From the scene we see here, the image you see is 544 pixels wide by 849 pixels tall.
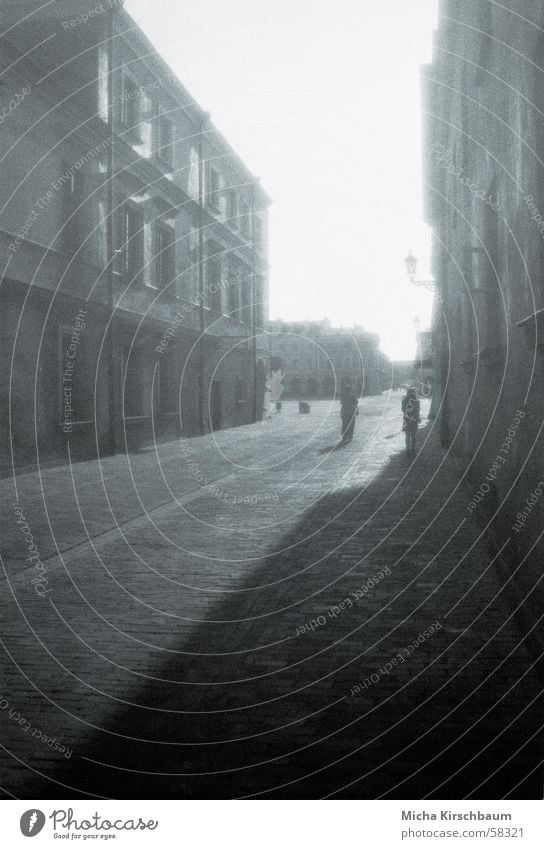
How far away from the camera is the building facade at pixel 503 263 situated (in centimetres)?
626

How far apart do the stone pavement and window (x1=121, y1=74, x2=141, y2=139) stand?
13.5m

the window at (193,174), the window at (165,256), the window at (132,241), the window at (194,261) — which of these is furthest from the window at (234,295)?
the window at (132,241)

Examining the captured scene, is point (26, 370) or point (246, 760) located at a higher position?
point (26, 370)

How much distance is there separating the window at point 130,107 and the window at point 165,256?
3123 millimetres

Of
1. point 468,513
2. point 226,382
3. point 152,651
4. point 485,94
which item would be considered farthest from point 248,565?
point 226,382

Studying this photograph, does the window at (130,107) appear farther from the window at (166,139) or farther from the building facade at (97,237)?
the window at (166,139)

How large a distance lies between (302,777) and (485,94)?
8.65 metres

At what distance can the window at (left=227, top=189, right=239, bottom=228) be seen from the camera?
31531 mm

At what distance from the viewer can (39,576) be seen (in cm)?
697

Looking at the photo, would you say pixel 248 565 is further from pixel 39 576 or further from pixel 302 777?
pixel 302 777

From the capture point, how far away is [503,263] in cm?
866

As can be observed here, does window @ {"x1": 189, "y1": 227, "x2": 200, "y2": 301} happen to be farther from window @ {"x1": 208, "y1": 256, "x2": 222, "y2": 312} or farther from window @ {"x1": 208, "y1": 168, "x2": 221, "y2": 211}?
window @ {"x1": 208, "y1": 168, "x2": 221, "y2": 211}

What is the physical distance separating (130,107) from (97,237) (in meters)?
4.47

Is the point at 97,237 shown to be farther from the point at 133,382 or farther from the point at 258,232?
the point at 258,232
